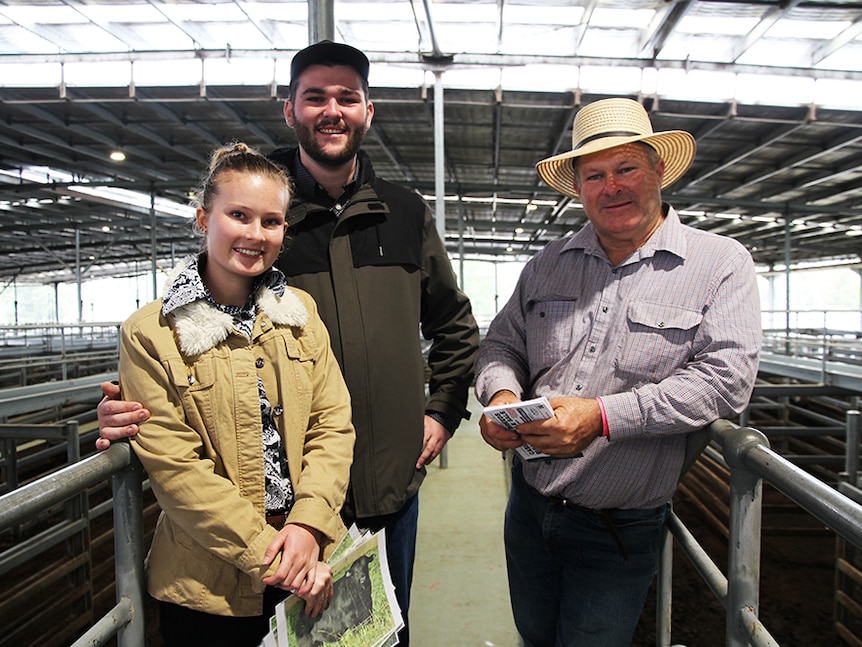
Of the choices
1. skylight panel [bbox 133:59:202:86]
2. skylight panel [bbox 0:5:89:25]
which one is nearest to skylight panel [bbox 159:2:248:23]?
skylight panel [bbox 133:59:202:86]

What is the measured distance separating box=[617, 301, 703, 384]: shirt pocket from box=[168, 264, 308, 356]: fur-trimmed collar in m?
0.83

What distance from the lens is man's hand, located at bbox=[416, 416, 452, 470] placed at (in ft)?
5.59

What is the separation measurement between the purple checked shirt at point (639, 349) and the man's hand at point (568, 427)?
0.04 m

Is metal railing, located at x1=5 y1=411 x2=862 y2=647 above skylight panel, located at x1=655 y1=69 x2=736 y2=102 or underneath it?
underneath

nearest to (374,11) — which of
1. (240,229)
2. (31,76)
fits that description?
(31,76)

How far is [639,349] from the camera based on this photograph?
1.42 metres

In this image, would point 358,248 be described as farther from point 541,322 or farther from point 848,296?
point 848,296

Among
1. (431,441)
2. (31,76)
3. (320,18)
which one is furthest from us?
(31,76)

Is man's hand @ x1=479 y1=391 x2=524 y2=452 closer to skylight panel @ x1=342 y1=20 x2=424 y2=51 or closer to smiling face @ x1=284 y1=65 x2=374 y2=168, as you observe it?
smiling face @ x1=284 y1=65 x2=374 y2=168

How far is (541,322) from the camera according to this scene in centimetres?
165

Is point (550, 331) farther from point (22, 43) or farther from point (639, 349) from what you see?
point (22, 43)

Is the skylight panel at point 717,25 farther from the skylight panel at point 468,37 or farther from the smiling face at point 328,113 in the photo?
the smiling face at point 328,113

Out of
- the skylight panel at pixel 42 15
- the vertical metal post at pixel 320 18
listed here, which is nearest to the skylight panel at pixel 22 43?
the skylight panel at pixel 42 15

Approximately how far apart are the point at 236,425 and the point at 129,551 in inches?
14.7
